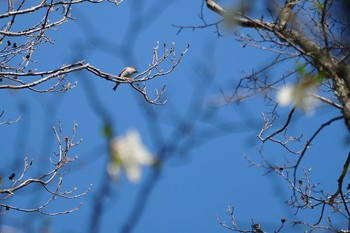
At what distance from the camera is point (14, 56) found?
502cm

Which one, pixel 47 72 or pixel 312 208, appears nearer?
pixel 47 72

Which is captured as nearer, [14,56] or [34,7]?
[34,7]

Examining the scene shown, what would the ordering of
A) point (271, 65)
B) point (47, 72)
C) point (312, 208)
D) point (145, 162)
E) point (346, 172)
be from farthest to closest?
point (312, 208) < point (47, 72) < point (346, 172) < point (271, 65) < point (145, 162)

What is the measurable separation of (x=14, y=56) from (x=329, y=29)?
316 cm

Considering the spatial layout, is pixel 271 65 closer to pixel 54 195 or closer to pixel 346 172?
pixel 346 172

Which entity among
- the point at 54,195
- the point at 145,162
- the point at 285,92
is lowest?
the point at 145,162

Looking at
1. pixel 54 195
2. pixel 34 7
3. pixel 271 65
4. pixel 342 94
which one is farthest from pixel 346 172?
pixel 34 7

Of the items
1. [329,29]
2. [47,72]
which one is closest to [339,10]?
[329,29]

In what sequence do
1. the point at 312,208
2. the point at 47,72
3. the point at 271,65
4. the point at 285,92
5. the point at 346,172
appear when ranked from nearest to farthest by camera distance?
the point at 285,92
the point at 271,65
the point at 346,172
the point at 47,72
the point at 312,208

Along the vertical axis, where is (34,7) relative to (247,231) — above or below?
above

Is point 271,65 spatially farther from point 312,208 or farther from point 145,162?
point 145,162

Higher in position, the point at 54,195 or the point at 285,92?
the point at 54,195

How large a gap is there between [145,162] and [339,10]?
4.05 meters

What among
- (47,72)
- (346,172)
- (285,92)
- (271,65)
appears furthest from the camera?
(47,72)
